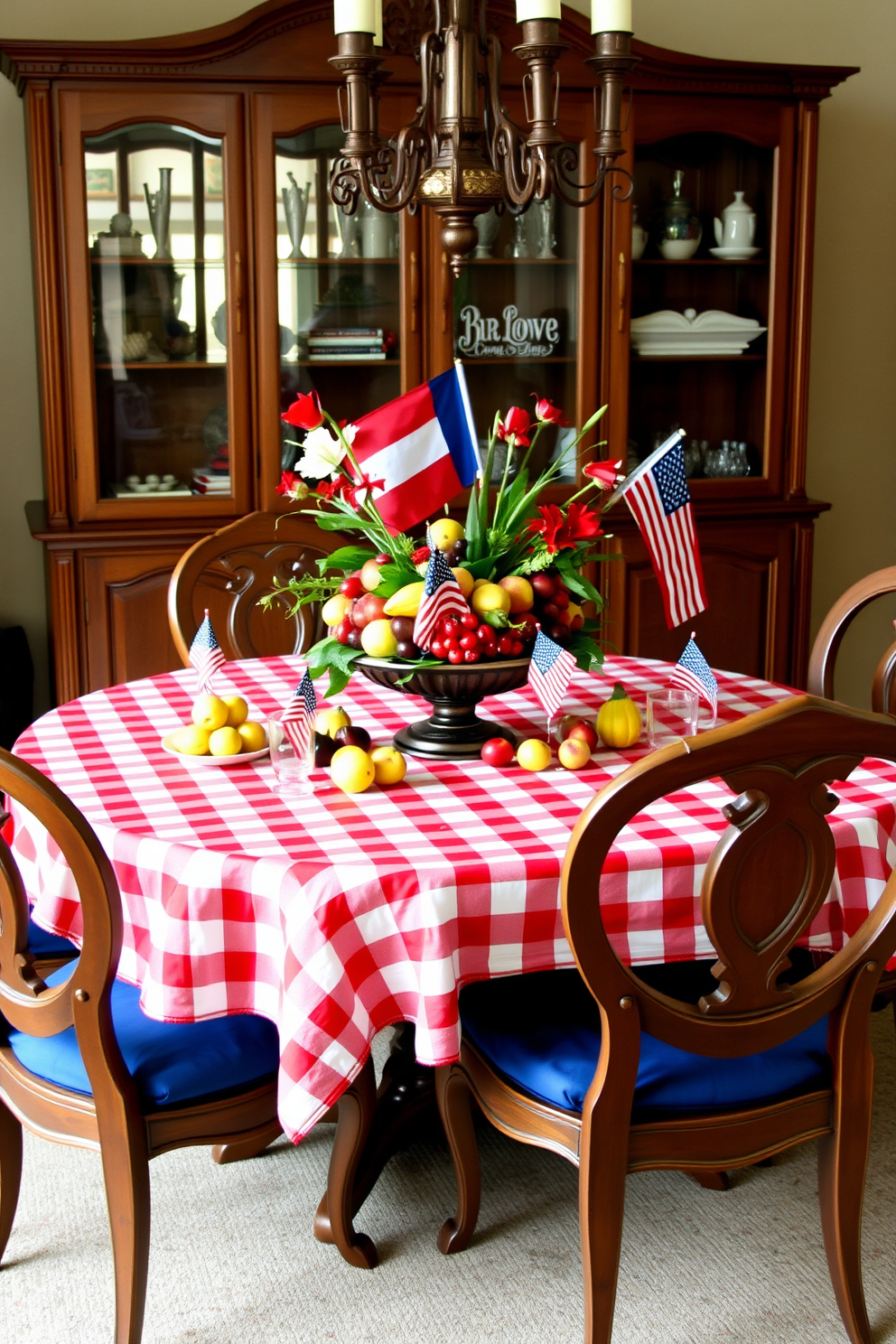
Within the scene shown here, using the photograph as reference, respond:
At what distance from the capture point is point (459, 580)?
1.78 metres

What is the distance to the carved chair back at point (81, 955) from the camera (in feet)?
4.43

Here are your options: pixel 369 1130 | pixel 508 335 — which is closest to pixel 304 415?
pixel 369 1130

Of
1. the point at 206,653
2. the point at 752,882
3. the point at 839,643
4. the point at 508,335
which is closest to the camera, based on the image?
the point at 752,882

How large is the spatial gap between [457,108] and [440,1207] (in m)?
1.54

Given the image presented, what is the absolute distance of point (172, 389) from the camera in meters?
3.32

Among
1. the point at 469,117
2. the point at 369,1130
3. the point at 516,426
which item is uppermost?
the point at 469,117

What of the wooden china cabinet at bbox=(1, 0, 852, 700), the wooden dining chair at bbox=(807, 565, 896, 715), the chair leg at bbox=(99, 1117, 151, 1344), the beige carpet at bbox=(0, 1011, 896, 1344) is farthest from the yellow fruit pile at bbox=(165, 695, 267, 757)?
the wooden china cabinet at bbox=(1, 0, 852, 700)

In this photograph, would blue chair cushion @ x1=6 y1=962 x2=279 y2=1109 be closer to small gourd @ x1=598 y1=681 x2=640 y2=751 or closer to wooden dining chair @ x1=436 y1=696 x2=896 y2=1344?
wooden dining chair @ x1=436 y1=696 x2=896 y2=1344

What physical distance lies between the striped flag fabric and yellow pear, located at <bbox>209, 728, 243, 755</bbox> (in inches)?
25.3

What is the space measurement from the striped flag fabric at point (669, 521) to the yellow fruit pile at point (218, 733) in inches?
24.8

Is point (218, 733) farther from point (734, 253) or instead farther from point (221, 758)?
point (734, 253)

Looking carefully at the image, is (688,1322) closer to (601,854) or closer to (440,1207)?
(440,1207)

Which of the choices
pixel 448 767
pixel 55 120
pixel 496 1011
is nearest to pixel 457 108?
pixel 448 767

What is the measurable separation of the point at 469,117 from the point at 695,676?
0.84 m
